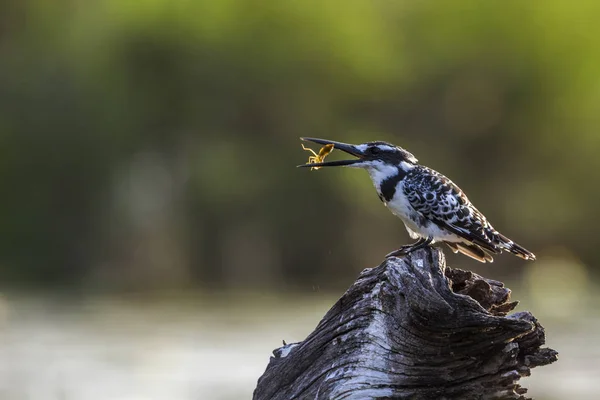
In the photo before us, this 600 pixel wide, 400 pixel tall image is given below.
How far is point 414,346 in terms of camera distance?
5.41m

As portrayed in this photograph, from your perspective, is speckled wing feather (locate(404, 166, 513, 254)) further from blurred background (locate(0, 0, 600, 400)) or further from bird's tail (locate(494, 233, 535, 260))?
blurred background (locate(0, 0, 600, 400))

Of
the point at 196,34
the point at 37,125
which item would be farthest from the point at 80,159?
the point at 196,34

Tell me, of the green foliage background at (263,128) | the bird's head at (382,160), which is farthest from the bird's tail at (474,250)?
the green foliage background at (263,128)

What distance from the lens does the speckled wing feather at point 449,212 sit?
7113 millimetres

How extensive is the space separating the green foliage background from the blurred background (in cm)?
4

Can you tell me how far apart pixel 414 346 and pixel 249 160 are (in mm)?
13610

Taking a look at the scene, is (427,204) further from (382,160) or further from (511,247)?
(511,247)

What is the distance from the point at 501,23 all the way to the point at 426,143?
4.19 meters

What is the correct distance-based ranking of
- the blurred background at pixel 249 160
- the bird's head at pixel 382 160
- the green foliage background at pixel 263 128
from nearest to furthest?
1. the bird's head at pixel 382 160
2. the blurred background at pixel 249 160
3. the green foliage background at pixel 263 128

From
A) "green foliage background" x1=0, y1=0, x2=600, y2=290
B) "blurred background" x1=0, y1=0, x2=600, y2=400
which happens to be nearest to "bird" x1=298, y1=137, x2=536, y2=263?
"blurred background" x1=0, y1=0, x2=600, y2=400

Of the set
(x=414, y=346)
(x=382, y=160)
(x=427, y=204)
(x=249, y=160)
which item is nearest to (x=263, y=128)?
(x=249, y=160)

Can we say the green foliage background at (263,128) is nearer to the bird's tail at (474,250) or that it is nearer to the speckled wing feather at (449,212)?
the bird's tail at (474,250)

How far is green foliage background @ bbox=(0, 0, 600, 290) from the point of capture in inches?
701

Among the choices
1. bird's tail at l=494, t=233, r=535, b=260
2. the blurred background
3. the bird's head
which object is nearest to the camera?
bird's tail at l=494, t=233, r=535, b=260
